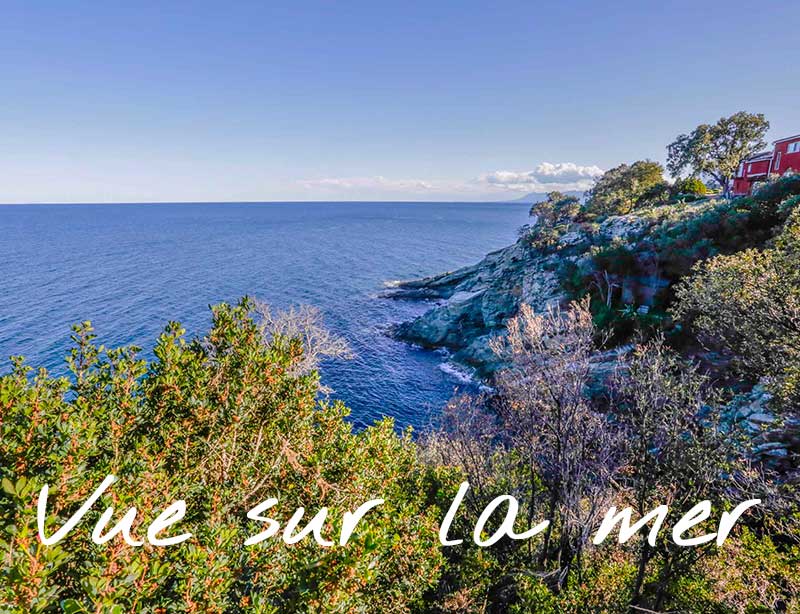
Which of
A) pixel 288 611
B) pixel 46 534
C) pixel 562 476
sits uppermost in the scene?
pixel 46 534

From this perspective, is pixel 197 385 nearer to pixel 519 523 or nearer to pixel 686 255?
pixel 519 523

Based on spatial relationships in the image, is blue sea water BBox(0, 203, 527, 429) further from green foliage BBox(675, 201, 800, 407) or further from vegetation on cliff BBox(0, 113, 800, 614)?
green foliage BBox(675, 201, 800, 407)

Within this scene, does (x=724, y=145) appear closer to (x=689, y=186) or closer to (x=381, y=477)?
(x=689, y=186)

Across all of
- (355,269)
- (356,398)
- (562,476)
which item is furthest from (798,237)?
(355,269)

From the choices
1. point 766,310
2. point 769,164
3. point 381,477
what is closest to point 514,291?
point 769,164

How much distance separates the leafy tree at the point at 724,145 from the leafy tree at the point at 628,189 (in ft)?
22.4

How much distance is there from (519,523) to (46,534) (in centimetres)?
1833

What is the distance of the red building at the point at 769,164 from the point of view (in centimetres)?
5194

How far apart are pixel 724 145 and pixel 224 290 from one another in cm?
9242

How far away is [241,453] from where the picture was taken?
35.6 feet

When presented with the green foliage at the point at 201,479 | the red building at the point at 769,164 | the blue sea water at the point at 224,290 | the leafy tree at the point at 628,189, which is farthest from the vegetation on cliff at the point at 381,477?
the leafy tree at the point at 628,189

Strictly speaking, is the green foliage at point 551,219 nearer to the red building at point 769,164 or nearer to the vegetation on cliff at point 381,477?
the red building at point 769,164

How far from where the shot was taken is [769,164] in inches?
2267

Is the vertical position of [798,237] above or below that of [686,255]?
above
